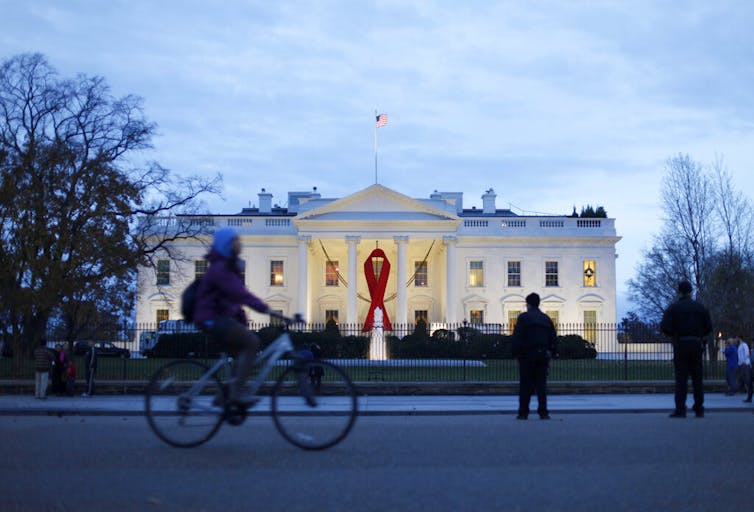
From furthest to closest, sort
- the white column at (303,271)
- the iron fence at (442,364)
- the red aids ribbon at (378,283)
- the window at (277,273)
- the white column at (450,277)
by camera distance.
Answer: the window at (277,273) → the white column at (303,271) → the white column at (450,277) → the red aids ribbon at (378,283) → the iron fence at (442,364)

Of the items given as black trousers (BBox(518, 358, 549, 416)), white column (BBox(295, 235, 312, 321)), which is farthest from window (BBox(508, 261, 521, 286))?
black trousers (BBox(518, 358, 549, 416))

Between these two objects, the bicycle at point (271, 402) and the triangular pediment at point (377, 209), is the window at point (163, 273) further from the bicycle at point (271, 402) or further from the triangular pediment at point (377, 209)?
the bicycle at point (271, 402)

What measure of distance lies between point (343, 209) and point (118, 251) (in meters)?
34.9

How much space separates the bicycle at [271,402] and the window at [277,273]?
56224 millimetres

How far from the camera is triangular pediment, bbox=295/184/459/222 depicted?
2322 inches

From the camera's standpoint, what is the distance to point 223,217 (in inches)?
2495

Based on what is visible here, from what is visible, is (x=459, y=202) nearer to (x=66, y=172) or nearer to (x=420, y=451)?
(x=66, y=172)

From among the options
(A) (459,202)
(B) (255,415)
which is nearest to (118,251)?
(B) (255,415)

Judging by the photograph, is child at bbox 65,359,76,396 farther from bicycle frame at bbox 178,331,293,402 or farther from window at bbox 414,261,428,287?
window at bbox 414,261,428,287

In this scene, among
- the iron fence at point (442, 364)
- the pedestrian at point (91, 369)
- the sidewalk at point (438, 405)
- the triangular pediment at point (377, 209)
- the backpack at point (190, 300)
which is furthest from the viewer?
the triangular pediment at point (377, 209)

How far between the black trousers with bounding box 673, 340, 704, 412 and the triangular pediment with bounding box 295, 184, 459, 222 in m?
47.8

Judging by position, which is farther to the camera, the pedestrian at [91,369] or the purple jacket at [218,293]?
the pedestrian at [91,369]

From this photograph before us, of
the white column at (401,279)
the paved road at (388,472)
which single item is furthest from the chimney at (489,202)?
the paved road at (388,472)

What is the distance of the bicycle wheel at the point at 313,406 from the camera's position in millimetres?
6406
